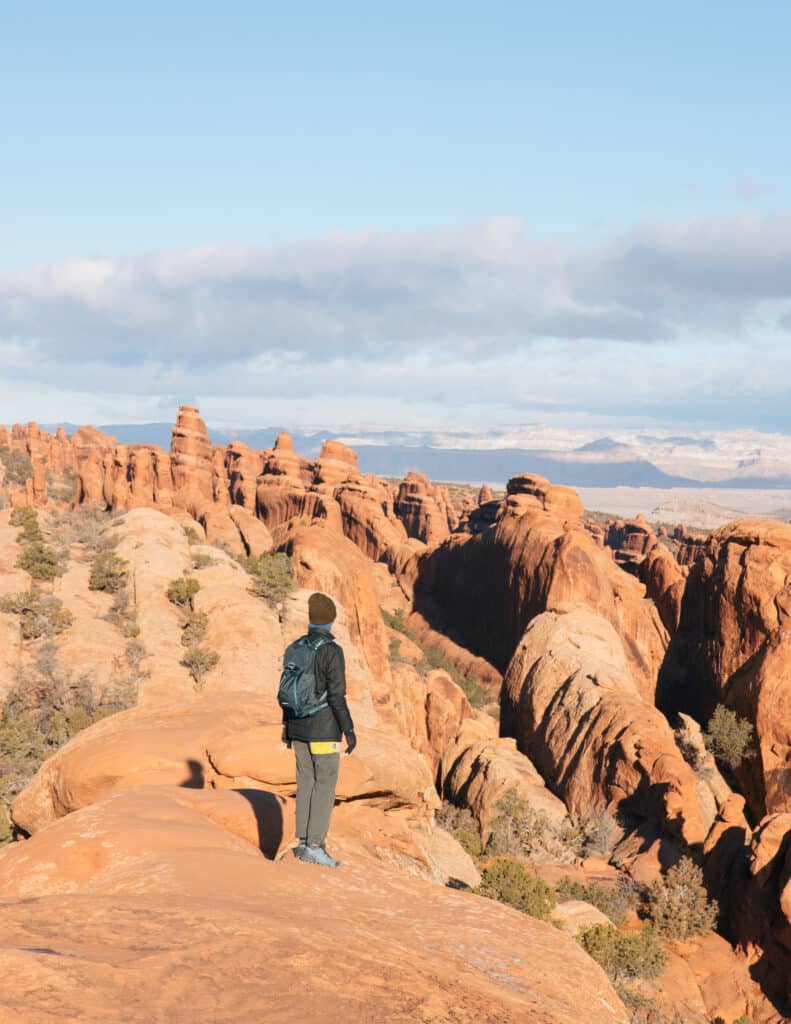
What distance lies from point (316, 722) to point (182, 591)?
22.3 m

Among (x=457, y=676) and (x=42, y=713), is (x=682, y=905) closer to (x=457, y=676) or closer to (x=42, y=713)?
(x=42, y=713)

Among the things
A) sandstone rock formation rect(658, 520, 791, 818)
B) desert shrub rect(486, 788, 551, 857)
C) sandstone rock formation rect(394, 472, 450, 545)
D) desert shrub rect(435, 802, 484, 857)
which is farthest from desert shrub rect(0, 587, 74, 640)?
sandstone rock formation rect(394, 472, 450, 545)

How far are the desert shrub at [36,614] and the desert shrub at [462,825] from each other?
44.3ft

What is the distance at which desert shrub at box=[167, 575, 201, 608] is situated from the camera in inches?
1142

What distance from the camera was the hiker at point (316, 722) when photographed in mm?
7887

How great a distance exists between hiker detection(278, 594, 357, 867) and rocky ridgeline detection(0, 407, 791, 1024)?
24.5 inches

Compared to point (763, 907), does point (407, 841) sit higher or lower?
higher

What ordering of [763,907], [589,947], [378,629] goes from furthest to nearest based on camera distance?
[378,629]
[763,907]
[589,947]

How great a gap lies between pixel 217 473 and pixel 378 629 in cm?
5785

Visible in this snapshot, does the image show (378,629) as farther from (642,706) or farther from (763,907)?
(763,907)

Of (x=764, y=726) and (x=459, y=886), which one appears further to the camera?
(x=764, y=726)

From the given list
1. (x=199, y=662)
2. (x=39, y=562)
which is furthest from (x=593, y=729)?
(x=39, y=562)

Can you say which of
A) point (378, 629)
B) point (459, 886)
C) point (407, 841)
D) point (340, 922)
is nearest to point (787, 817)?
point (459, 886)

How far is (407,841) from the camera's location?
12.3 metres
